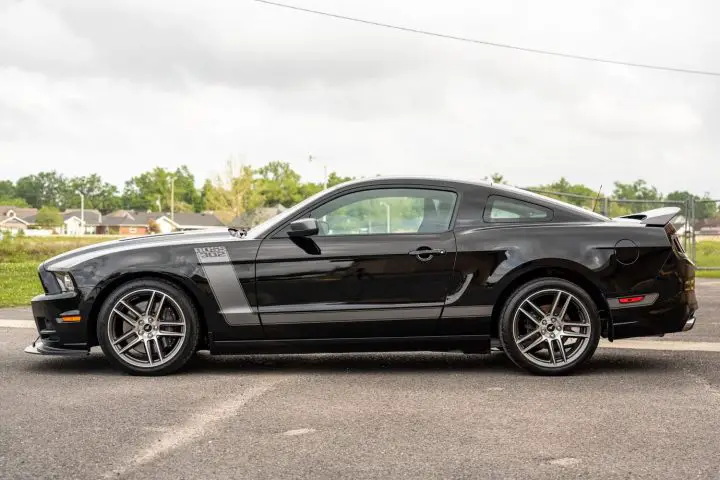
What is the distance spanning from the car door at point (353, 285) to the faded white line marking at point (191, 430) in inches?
26.9

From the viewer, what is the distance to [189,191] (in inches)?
6516

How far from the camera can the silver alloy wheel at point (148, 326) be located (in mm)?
5930

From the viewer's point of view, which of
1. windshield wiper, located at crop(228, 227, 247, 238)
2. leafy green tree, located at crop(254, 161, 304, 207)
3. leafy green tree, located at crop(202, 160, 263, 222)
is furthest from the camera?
leafy green tree, located at crop(254, 161, 304, 207)

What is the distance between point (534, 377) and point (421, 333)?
855mm

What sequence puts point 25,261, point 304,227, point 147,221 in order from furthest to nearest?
1. point 147,221
2. point 25,261
3. point 304,227

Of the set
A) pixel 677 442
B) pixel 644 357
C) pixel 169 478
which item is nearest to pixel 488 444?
pixel 677 442

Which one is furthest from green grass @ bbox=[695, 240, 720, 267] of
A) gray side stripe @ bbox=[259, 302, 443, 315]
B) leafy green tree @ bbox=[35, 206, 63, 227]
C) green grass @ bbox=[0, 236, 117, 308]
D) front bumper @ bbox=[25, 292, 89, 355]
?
leafy green tree @ bbox=[35, 206, 63, 227]

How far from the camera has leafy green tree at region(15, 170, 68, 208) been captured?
175m

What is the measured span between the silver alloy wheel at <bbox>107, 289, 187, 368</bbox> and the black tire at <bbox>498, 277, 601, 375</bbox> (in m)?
2.29

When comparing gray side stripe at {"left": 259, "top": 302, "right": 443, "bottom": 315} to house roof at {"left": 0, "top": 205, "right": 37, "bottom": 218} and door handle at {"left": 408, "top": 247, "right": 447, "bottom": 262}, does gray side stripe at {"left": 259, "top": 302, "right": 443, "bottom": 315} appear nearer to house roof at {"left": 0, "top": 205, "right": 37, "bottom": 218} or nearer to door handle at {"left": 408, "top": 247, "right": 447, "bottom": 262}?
door handle at {"left": 408, "top": 247, "right": 447, "bottom": 262}

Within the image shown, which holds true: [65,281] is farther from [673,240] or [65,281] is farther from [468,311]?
[673,240]

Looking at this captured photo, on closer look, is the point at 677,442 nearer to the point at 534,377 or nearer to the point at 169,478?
the point at 534,377

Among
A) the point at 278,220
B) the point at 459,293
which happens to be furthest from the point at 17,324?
the point at 459,293

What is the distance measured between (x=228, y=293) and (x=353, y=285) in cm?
89
